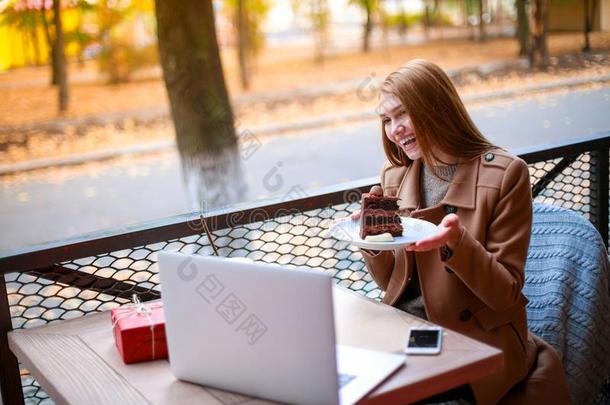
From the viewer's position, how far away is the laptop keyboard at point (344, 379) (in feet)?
5.36

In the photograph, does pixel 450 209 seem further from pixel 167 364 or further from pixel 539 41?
pixel 539 41

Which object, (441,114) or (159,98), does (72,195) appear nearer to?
(159,98)

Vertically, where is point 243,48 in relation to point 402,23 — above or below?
below

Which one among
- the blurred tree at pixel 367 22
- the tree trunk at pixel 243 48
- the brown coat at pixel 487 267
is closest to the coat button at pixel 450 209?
the brown coat at pixel 487 267

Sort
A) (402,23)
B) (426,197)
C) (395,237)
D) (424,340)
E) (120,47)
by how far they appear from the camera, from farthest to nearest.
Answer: (402,23), (120,47), (426,197), (395,237), (424,340)

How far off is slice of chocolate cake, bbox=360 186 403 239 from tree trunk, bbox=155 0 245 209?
365 cm

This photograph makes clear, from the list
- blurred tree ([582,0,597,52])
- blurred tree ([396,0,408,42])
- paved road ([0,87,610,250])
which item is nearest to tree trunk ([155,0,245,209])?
paved road ([0,87,610,250])

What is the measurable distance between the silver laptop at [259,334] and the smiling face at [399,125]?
2.20 ft

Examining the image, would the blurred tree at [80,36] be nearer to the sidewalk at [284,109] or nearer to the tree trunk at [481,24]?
the sidewalk at [284,109]

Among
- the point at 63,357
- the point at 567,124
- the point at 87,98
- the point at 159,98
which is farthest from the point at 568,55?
the point at 63,357

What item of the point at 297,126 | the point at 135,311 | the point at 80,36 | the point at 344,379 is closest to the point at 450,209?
the point at 344,379

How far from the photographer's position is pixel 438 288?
218cm

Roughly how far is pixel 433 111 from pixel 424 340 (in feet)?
2.12

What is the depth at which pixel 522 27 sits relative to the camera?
1611cm
